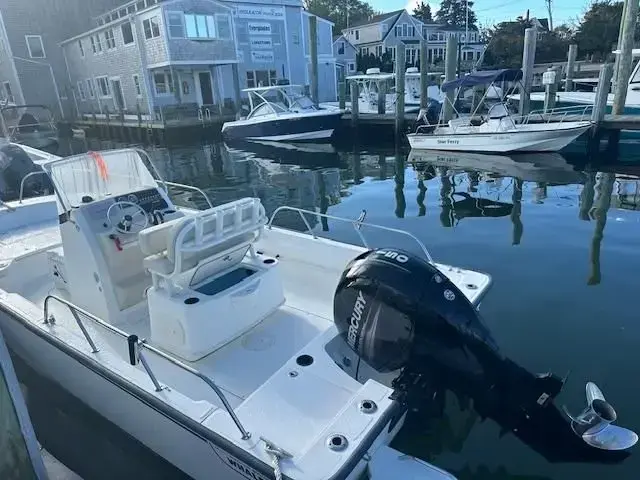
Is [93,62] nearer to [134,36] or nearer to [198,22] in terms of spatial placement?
[134,36]

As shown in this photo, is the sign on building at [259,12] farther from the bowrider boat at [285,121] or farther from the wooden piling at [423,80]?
the wooden piling at [423,80]

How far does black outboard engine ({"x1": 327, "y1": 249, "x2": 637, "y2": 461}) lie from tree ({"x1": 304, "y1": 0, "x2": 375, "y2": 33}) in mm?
54529

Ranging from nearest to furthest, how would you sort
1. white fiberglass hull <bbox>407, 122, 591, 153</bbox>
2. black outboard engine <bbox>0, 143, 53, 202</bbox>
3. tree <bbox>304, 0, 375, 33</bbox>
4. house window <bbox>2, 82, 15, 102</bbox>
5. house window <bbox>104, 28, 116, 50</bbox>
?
black outboard engine <bbox>0, 143, 53, 202</bbox> → white fiberglass hull <bbox>407, 122, 591, 153</bbox> → house window <bbox>104, 28, 116, 50</bbox> → house window <bbox>2, 82, 15, 102</bbox> → tree <bbox>304, 0, 375, 33</bbox>

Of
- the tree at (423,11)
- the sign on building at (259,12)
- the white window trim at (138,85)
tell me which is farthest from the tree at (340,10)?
the white window trim at (138,85)

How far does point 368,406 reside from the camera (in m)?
2.55

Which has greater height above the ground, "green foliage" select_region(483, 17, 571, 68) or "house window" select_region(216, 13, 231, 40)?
"house window" select_region(216, 13, 231, 40)

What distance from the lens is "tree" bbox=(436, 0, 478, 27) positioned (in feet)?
210

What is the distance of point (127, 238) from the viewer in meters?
4.17

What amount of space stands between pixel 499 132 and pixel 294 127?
842 cm

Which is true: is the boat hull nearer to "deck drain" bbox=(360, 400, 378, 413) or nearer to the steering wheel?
the steering wheel

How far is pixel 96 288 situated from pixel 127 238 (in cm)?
57

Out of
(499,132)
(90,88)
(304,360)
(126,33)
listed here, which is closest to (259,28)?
(126,33)

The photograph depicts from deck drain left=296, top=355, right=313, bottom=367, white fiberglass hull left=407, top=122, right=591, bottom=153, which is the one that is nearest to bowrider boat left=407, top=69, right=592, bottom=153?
white fiberglass hull left=407, top=122, right=591, bottom=153

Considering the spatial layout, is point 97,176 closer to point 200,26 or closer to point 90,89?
point 200,26
